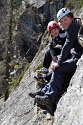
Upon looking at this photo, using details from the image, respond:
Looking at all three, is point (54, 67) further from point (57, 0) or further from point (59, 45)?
point (57, 0)

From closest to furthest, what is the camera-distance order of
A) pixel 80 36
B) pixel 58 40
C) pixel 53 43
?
1. pixel 80 36
2. pixel 58 40
3. pixel 53 43

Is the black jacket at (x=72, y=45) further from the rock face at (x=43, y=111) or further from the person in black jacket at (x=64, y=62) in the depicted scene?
the rock face at (x=43, y=111)

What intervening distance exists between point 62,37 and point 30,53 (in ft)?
82.2

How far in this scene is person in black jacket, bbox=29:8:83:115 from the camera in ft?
20.7

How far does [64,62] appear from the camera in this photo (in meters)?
6.48

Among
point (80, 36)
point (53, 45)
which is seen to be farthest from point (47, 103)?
point (80, 36)

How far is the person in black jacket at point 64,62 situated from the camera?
20.7 feet

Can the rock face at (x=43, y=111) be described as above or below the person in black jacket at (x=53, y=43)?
below

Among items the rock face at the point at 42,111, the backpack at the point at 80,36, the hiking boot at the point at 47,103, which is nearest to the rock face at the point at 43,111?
the rock face at the point at 42,111

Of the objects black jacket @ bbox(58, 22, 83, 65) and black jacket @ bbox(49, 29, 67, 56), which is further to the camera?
black jacket @ bbox(49, 29, 67, 56)

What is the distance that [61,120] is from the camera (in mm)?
5543

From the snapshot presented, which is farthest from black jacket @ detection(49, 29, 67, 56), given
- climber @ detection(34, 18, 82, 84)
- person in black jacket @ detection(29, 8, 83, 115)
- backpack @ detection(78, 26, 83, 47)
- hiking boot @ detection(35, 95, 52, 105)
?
hiking boot @ detection(35, 95, 52, 105)

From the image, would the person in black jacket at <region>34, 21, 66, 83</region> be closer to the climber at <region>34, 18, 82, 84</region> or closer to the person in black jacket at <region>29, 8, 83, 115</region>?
the climber at <region>34, 18, 82, 84</region>

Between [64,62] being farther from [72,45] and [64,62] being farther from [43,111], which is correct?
[43,111]
